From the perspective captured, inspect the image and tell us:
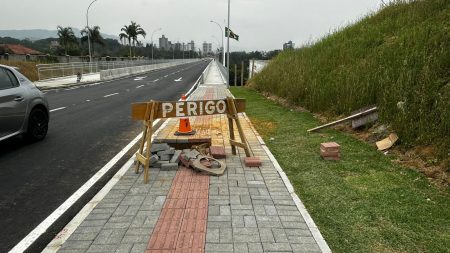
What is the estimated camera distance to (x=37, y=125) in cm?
818

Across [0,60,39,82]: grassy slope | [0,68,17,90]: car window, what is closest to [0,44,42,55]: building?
[0,60,39,82]: grassy slope

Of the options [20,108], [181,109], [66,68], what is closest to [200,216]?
[181,109]

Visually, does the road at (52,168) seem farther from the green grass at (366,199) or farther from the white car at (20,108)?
the green grass at (366,199)

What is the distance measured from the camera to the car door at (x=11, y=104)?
274 inches

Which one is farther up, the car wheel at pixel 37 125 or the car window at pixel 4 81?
the car window at pixel 4 81

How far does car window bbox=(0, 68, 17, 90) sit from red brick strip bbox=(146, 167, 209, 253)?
13.6 ft

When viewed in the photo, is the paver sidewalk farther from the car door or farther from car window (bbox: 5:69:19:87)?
car window (bbox: 5:69:19:87)

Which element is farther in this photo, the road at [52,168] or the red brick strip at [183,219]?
the road at [52,168]

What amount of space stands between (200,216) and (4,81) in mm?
5368

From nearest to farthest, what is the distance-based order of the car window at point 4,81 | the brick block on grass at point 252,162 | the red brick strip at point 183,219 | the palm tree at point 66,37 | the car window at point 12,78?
1. the red brick strip at point 183,219
2. the brick block on grass at point 252,162
3. the car window at point 4,81
4. the car window at point 12,78
5. the palm tree at point 66,37

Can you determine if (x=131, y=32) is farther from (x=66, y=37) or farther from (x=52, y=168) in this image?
(x=52, y=168)

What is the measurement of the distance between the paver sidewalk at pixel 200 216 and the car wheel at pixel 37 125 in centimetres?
310

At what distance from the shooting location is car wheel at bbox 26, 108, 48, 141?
26.1 feet

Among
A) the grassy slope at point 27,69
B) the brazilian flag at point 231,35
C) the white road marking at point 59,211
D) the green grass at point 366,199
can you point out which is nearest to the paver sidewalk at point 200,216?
the green grass at point 366,199
